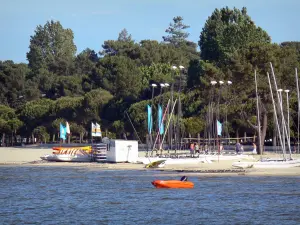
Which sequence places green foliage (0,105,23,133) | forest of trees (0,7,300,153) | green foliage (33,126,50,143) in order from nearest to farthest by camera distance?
1. forest of trees (0,7,300,153)
2. green foliage (33,126,50,143)
3. green foliage (0,105,23,133)

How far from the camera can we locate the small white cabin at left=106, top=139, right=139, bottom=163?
5859 cm

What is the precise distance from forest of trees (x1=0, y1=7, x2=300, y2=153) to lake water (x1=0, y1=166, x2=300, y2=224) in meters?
22.0

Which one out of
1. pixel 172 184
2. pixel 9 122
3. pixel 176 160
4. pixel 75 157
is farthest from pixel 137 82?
pixel 172 184

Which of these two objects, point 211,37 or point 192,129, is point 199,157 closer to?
point 192,129

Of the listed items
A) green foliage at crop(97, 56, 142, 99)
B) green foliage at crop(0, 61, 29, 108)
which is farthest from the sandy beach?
green foliage at crop(0, 61, 29, 108)

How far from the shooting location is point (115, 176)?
48625 mm

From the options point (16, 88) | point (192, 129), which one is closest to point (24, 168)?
point (192, 129)

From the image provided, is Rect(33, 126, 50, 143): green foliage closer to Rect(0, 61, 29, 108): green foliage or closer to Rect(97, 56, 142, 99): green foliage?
Rect(97, 56, 142, 99): green foliage

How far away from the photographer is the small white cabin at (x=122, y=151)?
58594 millimetres

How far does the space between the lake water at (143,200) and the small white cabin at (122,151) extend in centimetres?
891

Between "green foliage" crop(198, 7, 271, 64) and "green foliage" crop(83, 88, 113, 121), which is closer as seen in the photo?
"green foliage" crop(198, 7, 271, 64)

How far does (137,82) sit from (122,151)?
174ft

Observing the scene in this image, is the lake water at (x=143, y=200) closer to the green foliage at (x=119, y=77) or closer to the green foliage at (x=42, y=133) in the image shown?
the green foliage at (x=42, y=133)

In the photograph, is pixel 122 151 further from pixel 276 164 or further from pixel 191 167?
pixel 276 164
